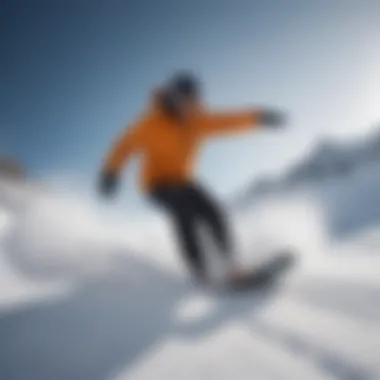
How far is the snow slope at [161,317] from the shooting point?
2.12 meters

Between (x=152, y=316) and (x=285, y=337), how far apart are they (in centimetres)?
79

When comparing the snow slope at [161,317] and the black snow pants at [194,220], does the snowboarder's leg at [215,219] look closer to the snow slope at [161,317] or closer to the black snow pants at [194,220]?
the black snow pants at [194,220]

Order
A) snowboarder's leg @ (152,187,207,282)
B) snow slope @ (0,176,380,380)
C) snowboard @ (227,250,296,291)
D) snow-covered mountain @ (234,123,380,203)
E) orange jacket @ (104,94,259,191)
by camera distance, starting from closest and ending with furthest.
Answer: snow slope @ (0,176,380,380) → snowboard @ (227,250,296,291) → snowboarder's leg @ (152,187,207,282) → orange jacket @ (104,94,259,191) → snow-covered mountain @ (234,123,380,203)

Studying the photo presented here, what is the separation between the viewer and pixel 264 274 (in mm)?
3107

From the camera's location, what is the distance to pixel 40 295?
2.94 m

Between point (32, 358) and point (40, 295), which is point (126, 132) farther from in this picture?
point (32, 358)

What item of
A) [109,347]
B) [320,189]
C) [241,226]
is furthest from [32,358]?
[320,189]

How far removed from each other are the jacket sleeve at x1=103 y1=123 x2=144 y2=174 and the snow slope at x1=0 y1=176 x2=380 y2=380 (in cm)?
70

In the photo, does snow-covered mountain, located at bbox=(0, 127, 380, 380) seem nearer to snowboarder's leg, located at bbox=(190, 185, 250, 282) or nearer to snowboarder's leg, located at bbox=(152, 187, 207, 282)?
snowboarder's leg, located at bbox=(152, 187, 207, 282)

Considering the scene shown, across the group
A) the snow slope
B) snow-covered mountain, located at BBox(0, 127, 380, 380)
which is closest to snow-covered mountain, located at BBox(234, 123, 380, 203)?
snow-covered mountain, located at BBox(0, 127, 380, 380)

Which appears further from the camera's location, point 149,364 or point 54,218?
point 54,218

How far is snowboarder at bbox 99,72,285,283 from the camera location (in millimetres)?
3420

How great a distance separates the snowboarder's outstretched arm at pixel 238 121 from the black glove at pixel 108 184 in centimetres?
82

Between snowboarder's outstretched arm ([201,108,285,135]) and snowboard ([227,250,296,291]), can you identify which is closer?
snowboard ([227,250,296,291])
